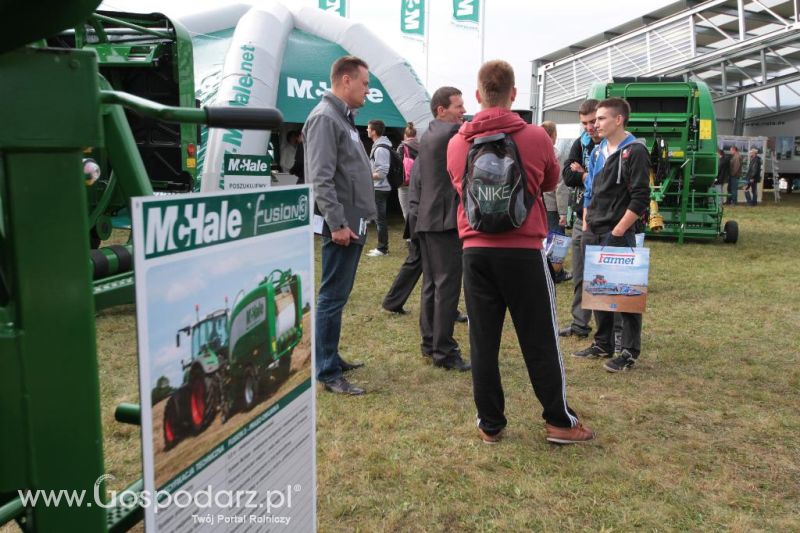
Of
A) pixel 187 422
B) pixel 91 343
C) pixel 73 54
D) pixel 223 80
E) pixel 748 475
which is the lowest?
pixel 748 475

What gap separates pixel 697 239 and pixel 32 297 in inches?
482

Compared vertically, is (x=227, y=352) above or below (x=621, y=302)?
above

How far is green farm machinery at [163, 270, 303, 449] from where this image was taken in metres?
1.34

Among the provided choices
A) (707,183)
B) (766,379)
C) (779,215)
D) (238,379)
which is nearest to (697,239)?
(707,183)

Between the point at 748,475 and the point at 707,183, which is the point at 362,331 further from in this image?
the point at 707,183

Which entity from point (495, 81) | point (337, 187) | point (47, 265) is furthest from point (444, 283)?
point (47, 265)

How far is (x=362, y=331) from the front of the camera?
566 centimetres

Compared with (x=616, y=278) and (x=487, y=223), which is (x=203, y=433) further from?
(x=616, y=278)

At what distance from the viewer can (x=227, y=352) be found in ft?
4.77

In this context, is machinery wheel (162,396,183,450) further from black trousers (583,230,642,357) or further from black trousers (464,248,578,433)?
black trousers (583,230,642,357)

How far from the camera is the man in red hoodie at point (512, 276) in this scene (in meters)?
3.19

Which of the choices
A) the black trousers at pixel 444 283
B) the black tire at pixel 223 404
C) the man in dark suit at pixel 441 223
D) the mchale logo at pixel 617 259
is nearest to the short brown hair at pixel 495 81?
the man in dark suit at pixel 441 223

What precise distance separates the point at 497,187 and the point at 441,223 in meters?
1.44

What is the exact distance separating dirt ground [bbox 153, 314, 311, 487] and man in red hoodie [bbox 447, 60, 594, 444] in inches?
62.7
